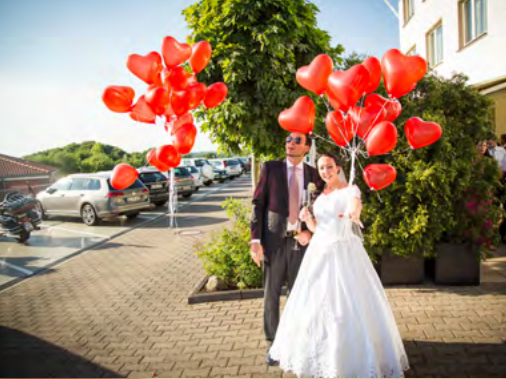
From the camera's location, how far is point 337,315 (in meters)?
2.99

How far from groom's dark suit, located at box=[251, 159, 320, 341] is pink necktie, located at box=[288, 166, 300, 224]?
41mm

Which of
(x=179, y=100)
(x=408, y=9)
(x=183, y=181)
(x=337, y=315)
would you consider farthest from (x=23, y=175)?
(x=408, y=9)

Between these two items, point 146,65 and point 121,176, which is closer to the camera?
point 121,176

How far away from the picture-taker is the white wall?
416 inches

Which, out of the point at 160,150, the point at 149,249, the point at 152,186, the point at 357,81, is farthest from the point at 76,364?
the point at 152,186

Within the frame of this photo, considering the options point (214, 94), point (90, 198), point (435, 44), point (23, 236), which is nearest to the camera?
point (214, 94)

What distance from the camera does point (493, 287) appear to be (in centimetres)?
508

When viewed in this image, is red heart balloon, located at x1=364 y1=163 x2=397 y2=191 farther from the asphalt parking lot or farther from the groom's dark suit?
the asphalt parking lot

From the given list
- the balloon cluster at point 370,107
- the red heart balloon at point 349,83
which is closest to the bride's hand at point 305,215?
the balloon cluster at point 370,107

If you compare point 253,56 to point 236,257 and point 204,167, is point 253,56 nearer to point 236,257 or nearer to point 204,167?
point 236,257

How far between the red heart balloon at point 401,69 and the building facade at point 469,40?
6.22 meters

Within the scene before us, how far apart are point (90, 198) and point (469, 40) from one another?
13.8 metres

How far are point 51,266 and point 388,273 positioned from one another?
639 cm

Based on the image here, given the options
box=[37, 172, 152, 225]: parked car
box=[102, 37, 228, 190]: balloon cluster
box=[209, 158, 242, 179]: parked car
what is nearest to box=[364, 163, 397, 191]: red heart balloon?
box=[102, 37, 228, 190]: balloon cluster
